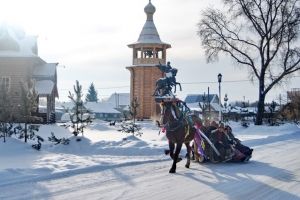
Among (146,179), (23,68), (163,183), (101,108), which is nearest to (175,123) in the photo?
(146,179)

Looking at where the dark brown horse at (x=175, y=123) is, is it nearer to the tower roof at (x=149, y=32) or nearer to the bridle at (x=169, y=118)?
the bridle at (x=169, y=118)

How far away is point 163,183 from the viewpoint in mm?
10383

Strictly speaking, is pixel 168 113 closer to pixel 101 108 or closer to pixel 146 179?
pixel 146 179

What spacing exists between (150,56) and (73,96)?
1368 inches

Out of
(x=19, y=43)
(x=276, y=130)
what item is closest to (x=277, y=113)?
(x=276, y=130)

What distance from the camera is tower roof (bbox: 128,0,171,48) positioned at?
55.2 m

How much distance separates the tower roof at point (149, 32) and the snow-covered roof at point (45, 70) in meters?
11.8

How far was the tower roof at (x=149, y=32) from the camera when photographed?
2175 inches

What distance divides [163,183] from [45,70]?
37.7 meters

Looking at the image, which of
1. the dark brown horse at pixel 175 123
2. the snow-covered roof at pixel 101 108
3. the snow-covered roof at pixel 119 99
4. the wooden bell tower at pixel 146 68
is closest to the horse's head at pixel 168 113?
the dark brown horse at pixel 175 123

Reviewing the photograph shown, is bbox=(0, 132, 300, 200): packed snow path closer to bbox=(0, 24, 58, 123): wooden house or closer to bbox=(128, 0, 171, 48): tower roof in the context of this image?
bbox=(0, 24, 58, 123): wooden house

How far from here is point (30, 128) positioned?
19.9 meters

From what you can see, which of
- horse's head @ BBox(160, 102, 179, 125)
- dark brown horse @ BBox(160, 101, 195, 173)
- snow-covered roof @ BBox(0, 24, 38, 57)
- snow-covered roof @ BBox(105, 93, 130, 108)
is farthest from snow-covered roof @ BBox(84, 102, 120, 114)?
horse's head @ BBox(160, 102, 179, 125)

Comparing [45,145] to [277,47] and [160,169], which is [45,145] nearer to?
[160,169]
